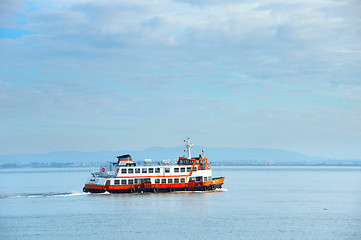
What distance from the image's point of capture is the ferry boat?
90.4 meters

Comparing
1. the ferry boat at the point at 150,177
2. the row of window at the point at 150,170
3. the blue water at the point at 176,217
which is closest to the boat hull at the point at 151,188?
the ferry boat at the point at 150,177

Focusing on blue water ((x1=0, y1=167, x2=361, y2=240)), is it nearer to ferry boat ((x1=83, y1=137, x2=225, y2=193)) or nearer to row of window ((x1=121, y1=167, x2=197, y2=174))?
ferry boat ((x1=83, y1=137, x2=225, y2=193))

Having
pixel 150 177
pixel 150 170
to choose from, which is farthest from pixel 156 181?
pixel 150 170

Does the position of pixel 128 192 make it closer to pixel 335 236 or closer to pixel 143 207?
pixel 143 207

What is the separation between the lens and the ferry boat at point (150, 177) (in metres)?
90.4

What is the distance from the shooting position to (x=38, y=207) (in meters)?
78.2

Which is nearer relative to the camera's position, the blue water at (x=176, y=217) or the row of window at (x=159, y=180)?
the blue water at (x=176, y=217)

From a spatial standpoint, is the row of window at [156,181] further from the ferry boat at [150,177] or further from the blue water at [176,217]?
the blue water at [176,217]

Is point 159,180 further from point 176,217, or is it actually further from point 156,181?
point 176,217

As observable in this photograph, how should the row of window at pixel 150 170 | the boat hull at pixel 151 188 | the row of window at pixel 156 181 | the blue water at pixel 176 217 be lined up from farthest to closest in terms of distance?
1. the row of window at pixel 150 170
2. the row of window at pixel 156 181
3. the boat hull at pixel 151 188
4. the blue water at pixel 176 217

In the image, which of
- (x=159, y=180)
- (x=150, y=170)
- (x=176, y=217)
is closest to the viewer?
(x=176, y=217)

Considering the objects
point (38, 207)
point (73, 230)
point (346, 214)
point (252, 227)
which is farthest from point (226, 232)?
point (38, 207)

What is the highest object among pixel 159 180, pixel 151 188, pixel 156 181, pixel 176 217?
pixel 159 180

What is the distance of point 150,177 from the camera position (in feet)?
303
